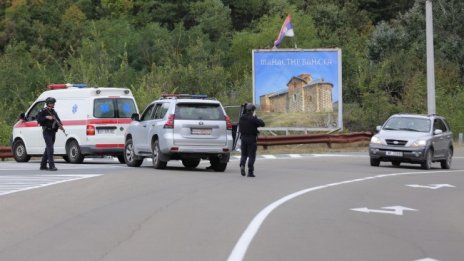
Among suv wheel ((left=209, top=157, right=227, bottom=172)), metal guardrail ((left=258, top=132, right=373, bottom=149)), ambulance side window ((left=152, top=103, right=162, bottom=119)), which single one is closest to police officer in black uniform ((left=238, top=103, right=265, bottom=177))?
suv wheel ((left=209, top=157, right=227, bottom=172))

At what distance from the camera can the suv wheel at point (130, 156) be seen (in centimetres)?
2619

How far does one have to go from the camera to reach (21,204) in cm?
1623

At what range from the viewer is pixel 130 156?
2644cm

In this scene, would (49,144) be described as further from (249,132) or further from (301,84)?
(301,84)

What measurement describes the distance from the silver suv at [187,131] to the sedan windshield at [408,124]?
718cm

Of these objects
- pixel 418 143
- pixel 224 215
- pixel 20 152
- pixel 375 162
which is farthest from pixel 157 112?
pixel 224 215

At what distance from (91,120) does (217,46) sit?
65.7 meters

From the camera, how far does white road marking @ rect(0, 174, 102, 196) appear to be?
19.2 m

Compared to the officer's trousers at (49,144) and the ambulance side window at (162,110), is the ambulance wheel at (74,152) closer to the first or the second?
the officer's trousers at (49,144)

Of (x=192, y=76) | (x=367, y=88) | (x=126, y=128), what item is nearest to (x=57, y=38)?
(x=192, y=76)

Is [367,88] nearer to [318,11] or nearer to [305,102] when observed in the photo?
[305,102]

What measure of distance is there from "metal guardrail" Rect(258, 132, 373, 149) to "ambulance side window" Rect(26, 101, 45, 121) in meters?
12.1

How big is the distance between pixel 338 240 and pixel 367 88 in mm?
39009

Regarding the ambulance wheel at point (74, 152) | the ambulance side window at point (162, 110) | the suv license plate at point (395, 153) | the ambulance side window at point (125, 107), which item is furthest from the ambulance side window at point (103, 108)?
the suv license plate at point (395, 153)
